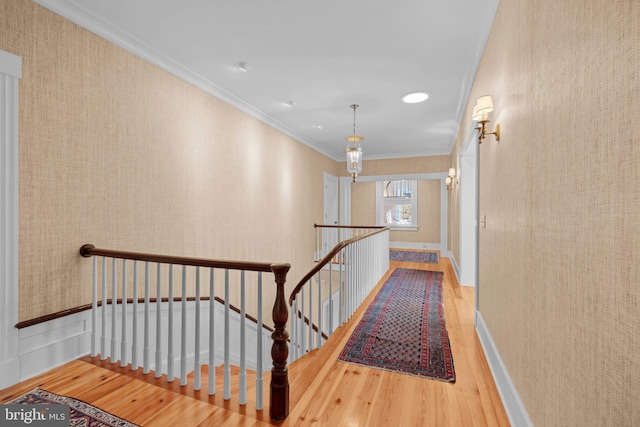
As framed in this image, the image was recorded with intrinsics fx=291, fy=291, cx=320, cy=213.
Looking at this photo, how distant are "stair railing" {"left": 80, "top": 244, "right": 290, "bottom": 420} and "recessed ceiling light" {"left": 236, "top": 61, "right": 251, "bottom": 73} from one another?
2084mm

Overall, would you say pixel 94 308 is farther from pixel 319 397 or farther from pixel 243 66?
pixel 243 66

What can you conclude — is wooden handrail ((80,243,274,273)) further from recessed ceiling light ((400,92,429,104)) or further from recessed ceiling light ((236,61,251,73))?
recessed ceiling light ((400,92,429,104))

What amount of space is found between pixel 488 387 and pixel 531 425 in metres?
0.66

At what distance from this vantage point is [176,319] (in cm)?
300

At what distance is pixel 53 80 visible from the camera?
7.03 feet

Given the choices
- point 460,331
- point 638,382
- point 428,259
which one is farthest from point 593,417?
point 428,259

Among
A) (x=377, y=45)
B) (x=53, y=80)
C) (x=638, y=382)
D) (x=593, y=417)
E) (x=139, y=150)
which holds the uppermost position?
(x=377, y=45)

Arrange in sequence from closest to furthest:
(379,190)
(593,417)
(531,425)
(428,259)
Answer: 1. (593,417)
2. (531,425)
3. (428,259)
4. (379,190)

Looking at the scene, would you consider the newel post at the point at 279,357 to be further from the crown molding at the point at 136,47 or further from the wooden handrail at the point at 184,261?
the crown molding at the point at 136,47

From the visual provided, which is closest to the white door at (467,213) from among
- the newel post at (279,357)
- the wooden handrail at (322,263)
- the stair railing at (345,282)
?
the stair railing at (345,282)

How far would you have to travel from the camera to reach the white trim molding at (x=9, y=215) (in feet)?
6.25

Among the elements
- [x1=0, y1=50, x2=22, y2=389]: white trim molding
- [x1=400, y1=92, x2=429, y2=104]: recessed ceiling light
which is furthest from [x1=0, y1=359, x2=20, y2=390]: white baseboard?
[x1=400, y1=92, x2=429, y2=104]: recessed ceiling light

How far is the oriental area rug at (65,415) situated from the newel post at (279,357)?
788mm

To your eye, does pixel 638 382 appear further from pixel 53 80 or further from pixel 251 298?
pixel 251 298
